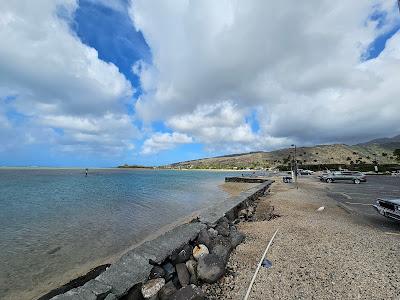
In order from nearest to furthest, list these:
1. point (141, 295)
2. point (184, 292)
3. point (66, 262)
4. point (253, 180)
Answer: point (184, 292) → point (141, 295) → point (66, 262) → point (253, 180)

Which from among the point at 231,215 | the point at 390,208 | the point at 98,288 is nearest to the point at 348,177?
the point at 390,208

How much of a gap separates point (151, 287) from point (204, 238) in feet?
8.10

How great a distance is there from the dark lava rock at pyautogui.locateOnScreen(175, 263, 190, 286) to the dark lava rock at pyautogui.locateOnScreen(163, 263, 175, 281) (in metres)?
0.11

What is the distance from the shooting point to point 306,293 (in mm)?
4574

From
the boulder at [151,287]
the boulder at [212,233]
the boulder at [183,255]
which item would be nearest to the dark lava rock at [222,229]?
the boulder at [212,233]

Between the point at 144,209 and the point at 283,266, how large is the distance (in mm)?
12995

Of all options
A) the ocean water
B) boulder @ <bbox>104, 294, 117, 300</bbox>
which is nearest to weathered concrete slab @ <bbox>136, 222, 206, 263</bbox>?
boulder @ <bbox>104, 294, 117, 300</bbox>

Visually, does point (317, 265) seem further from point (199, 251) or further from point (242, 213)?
point (242, 213)

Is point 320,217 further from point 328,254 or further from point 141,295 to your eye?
point 141,295

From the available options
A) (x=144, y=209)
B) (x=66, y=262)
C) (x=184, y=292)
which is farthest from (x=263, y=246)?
(x=144, y=209)

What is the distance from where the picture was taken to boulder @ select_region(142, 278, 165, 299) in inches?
175

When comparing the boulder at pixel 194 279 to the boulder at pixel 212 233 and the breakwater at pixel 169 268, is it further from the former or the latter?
the boulder at pixel 212 233

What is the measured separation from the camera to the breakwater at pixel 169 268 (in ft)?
13.6

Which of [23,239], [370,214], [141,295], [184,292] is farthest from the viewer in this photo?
[370,214]
